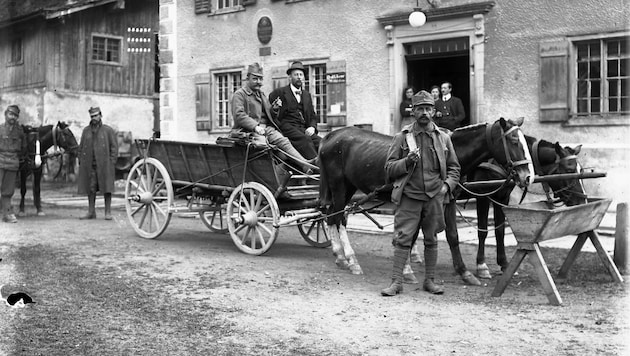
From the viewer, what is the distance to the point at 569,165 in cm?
818

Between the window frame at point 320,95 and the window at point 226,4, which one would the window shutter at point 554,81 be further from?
the window at point 226,4

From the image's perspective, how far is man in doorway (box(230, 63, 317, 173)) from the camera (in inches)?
375

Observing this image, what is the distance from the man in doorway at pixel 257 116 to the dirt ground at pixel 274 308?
1364 millimetres

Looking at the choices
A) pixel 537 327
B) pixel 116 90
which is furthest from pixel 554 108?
pixel 116 90

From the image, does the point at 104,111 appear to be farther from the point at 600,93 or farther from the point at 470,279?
the point at 470,279

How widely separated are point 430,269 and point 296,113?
338 centimetres

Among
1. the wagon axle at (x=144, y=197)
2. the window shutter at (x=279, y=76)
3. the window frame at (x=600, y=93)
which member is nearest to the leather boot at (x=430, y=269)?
the wagon axle at (x=144, y=197)

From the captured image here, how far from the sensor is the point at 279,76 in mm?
16828

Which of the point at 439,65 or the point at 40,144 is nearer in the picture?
the point at 40,144

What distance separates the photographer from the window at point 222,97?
59.2 ft

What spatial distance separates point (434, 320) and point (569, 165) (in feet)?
9.57

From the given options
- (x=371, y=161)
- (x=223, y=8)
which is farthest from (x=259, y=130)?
(x=223, y=8)

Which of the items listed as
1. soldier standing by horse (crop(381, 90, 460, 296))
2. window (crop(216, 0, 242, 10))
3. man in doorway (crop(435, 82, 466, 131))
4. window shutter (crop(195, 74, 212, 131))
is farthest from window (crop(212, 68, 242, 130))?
soldier standing by horse (crop(381, 90, 460, 296))

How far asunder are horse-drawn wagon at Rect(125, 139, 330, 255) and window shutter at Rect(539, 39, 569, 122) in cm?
501
